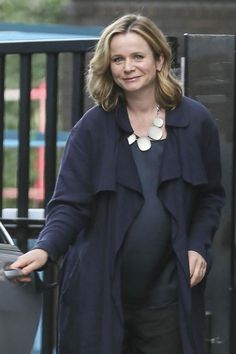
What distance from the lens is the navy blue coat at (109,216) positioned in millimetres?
3945

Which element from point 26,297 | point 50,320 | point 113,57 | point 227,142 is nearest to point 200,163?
point 113,57

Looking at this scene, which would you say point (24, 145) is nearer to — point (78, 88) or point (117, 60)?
point (78, 88)

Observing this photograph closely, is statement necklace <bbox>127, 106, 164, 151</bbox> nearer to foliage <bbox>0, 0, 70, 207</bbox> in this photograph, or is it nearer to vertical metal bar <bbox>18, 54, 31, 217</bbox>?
vertical metal bar <bbox>18, 54, 31, 217</bbox>

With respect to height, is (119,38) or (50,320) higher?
(119,38)

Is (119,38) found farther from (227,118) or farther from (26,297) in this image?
(227,118)

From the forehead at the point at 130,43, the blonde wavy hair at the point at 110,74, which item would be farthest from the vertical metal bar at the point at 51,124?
the forehead at the point at 130,43

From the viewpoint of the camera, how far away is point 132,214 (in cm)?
392

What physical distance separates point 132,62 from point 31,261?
0.81m

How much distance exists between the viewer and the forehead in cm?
398

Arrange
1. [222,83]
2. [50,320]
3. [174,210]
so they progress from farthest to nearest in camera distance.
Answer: [50,320], [222,83], [174,210]

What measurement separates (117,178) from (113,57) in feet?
1.46

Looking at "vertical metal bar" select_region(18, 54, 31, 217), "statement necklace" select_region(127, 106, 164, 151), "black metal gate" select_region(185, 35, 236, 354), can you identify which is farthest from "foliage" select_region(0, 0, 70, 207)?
"statement necklace" select_region(127, 106, 164, 151)

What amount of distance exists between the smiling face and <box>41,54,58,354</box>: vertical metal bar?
1689 millimetres

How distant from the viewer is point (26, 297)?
13.4 ft
